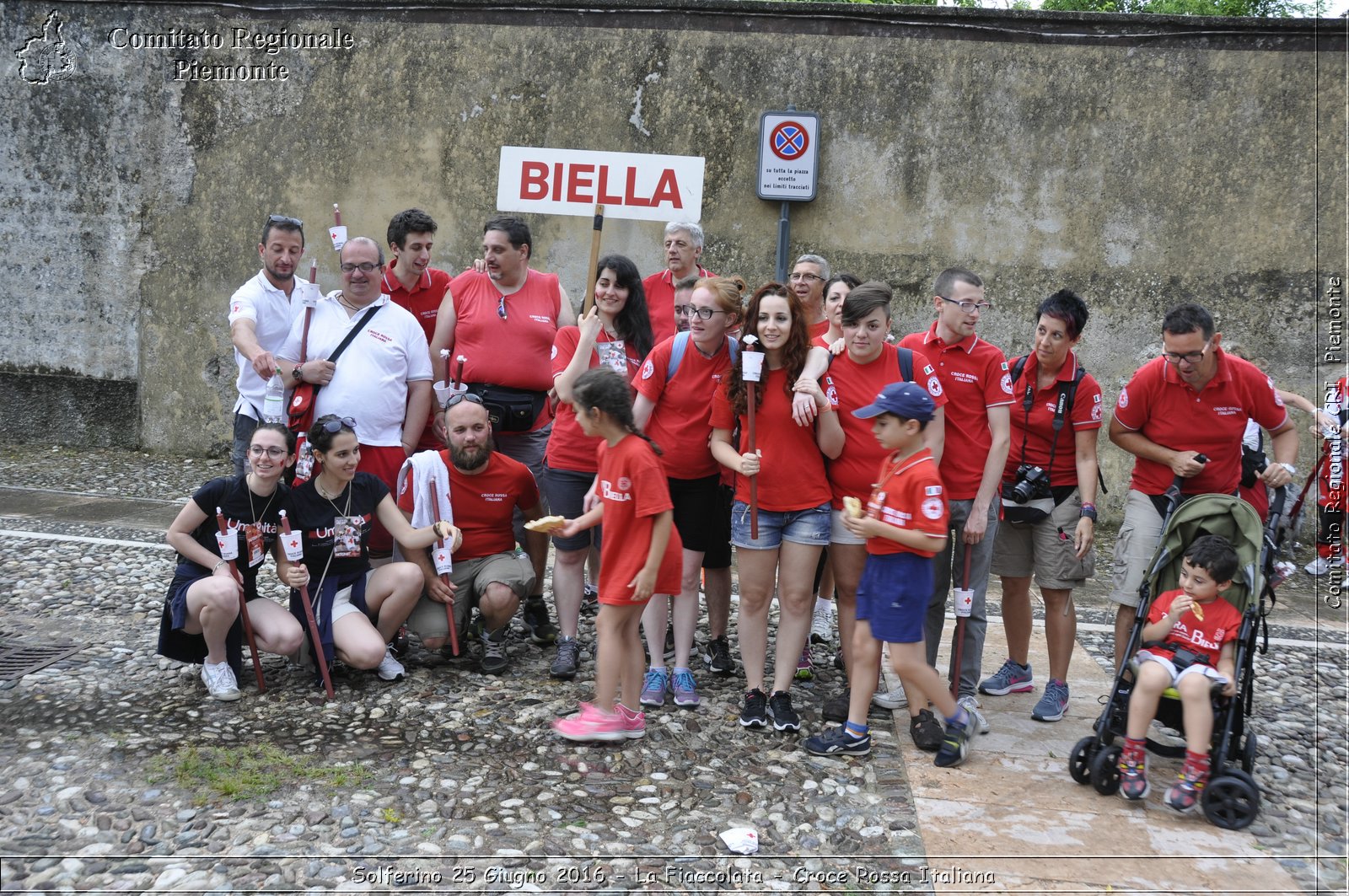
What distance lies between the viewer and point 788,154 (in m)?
9.33

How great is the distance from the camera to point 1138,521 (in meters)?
4.92

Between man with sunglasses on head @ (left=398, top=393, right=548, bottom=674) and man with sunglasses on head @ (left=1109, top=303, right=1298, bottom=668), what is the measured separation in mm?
2865

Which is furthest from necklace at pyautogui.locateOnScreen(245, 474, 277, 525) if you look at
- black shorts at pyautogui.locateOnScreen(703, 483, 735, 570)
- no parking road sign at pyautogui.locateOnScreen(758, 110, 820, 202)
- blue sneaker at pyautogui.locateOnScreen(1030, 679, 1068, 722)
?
no parking road sign at pyautogui.locateOnScreen(758, 110, 820, 202)

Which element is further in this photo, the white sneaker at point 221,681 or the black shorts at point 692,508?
the black shorts at point 692,508

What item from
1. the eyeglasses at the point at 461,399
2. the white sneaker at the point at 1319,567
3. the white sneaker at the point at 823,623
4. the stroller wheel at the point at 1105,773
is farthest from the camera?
the white sneaker at the point at 1319,567

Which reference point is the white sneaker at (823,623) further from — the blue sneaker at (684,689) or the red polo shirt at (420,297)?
the red polo shirt at (420,297)

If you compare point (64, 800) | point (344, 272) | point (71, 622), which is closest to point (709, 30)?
point (344, 272)

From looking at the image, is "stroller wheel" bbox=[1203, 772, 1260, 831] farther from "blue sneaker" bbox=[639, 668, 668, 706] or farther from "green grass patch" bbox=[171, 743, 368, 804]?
"green grass patch" bbox=[171, 743, 368, 804]

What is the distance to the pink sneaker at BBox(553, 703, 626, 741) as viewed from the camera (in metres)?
4.46

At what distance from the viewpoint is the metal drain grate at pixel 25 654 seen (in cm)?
504

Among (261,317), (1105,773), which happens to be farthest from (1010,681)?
(261,317)

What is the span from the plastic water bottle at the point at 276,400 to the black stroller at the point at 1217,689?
12.9 feet

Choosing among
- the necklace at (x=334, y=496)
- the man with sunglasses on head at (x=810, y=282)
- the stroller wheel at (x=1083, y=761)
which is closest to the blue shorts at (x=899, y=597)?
the stroller wheel at (x=1083, y=761)

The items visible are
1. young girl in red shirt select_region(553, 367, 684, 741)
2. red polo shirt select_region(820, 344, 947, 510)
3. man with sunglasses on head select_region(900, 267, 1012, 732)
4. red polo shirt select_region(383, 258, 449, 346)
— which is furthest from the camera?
red polo shirt select_region(383, 258, 449, 346)
